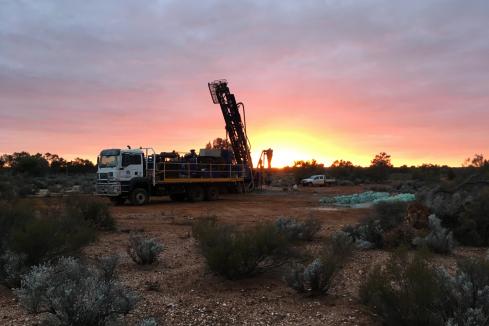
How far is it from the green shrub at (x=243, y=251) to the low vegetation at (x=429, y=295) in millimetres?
2599

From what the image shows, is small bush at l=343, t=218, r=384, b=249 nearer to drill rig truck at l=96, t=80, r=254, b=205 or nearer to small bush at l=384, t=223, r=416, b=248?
small bush at l=384, t=223, r=416, b=248

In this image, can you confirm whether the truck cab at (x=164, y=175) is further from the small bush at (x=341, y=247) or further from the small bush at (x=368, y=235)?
the small bush at (x=341, y=247)

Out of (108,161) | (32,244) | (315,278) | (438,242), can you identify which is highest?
(108,161)

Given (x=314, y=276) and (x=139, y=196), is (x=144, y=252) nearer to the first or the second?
(x=314, y=276)

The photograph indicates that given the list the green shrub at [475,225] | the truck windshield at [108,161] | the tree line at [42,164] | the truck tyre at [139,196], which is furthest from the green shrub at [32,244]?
the tree line at [42,164]

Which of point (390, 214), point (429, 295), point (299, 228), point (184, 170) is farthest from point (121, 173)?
point (429, 295)

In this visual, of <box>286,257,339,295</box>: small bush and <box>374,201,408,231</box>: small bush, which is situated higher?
<box>374,201,408,231</box>: small bush

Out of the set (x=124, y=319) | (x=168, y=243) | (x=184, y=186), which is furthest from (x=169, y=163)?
(x=124, y=319)

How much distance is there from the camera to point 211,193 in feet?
106

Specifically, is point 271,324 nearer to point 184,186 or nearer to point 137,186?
point 137,186

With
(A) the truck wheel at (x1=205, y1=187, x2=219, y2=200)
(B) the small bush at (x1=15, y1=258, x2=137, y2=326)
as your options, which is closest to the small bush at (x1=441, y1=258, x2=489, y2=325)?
(B) the small bush at (x1=15, y1=258, x2=137, y2=326)

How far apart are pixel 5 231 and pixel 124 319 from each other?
169 inches

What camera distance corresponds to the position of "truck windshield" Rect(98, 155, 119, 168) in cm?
2752

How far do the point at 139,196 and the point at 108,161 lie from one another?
249cm
